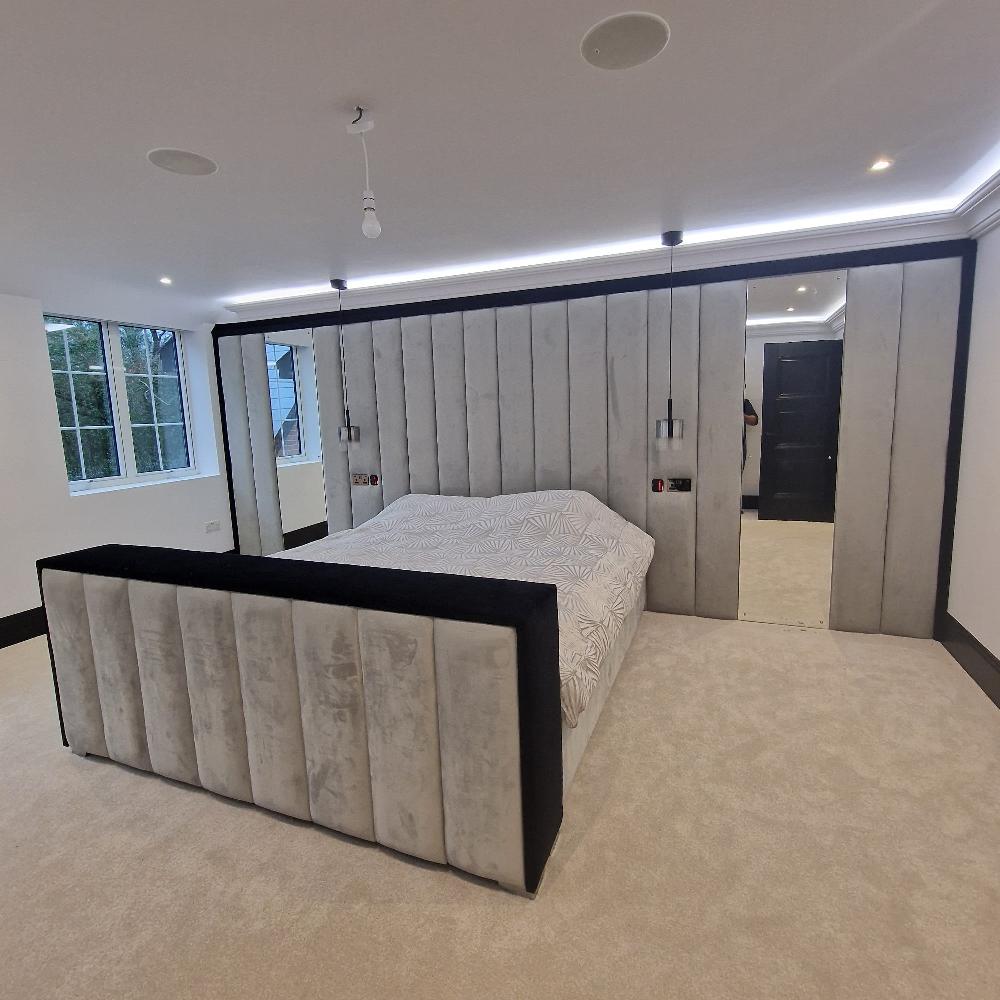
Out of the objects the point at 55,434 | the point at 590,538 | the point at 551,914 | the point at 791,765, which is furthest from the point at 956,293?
the point at 55,434

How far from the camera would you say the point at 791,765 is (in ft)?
6.94

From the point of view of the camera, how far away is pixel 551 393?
373 cm

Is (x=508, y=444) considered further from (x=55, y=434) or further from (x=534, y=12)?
(x=55, y=434)

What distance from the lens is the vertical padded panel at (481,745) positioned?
56.4 inches

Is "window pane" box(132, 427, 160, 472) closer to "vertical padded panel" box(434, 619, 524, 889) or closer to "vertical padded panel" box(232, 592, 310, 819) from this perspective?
"vertical padded panel" box(232, 592, 310, 819)

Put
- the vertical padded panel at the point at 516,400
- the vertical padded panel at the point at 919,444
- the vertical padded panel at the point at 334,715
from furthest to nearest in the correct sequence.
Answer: the vertical padded panel at the point at 516,400
the vertical padded panel at the point at 919,444
the vertical padded panel at the point at 334,715

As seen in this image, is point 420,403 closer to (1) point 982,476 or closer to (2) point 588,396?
(2) point 588,396

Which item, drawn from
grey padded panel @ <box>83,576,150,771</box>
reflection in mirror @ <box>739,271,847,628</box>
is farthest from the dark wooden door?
grey padded panel @ <box>83,576,150,771</box>

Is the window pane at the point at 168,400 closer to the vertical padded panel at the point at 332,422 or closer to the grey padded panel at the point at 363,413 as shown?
the vertical padded panel at the point at 332,422

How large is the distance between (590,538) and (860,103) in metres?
2.16

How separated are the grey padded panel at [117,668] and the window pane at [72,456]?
2.57m

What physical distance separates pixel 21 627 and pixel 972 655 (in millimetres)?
5560

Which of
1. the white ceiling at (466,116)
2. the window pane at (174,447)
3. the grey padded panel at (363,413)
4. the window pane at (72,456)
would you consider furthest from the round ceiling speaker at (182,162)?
the window pane at (174,447)

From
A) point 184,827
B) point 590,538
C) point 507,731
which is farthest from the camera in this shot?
point 590,538
